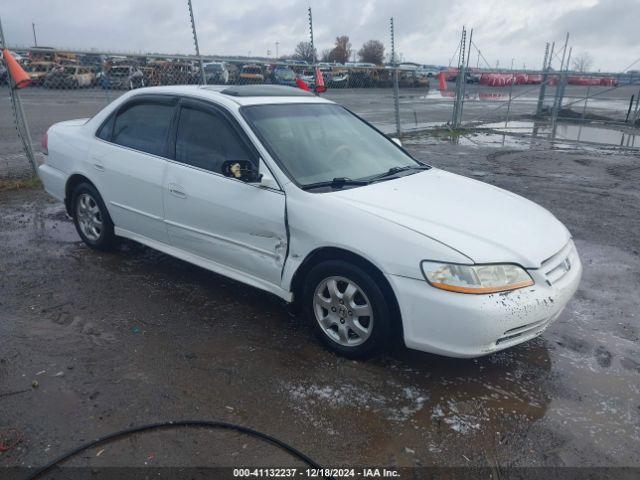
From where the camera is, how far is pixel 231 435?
2.77 meters

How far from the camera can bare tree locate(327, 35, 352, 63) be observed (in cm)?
6506

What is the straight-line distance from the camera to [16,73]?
22.9ft

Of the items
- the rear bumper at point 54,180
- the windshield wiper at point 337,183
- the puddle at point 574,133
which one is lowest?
the puddle at point 574,133

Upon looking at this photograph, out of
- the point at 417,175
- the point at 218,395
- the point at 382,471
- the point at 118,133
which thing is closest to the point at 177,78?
the point at 118,133

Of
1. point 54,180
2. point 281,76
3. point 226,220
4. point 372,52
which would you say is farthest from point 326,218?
point 372,52

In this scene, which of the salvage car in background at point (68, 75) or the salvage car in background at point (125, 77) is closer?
the salvage car in background at point (125, 77)

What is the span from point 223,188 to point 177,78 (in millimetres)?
8496

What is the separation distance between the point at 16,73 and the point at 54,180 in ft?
8.53

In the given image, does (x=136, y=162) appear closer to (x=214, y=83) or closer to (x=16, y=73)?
(x=16, y=73)

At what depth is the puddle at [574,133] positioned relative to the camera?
49.6ft

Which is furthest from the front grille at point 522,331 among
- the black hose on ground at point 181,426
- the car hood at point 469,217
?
the black hose on ground at point 181,426

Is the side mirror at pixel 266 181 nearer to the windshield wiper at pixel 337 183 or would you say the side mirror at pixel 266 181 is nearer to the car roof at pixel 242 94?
the windshield wiper at pixel 337 183

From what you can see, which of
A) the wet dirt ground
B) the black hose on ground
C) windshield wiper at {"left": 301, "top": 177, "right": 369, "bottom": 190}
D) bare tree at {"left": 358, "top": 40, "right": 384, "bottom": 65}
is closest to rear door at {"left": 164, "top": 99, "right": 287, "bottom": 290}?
windshield wiper at {"left": 301, "top": 177, "right": 369, "bottom": 190}

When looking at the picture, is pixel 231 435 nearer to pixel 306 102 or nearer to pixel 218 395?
pixel 218 395
